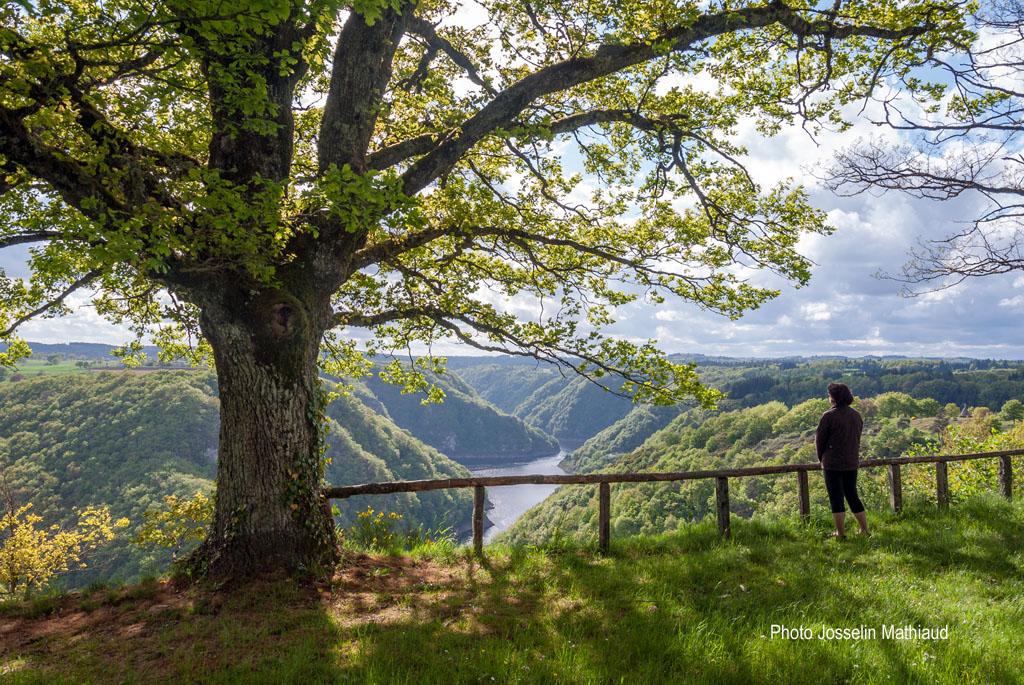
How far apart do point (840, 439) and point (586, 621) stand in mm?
5071

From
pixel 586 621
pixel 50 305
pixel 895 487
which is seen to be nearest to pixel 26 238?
pixel 50 305

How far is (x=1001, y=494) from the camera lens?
10.4m

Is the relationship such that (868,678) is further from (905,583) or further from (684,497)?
(684,497)

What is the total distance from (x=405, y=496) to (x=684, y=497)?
200 ft

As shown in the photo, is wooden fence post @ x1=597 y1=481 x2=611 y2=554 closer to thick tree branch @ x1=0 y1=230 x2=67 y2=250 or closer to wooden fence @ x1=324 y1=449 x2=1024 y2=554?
wooden fence @ x1=324 y1=449 x2=1024 y2=554

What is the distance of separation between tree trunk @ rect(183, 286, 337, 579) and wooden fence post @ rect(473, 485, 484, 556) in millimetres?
1946

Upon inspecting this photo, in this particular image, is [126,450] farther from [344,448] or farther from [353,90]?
[353,90]

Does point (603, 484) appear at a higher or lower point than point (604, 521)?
higher

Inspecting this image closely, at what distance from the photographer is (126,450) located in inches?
3578

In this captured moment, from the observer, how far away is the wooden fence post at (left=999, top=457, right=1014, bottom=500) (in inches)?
414


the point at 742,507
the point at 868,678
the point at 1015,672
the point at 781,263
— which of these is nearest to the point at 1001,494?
the point at 781,263

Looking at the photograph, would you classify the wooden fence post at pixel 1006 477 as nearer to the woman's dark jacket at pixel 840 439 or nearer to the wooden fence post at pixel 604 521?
the woman's dark jacket at pixel 840 439

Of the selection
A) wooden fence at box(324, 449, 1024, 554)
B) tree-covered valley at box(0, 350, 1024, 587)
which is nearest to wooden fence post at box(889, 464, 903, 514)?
wooden fence at box(324, 449, 1024, 554)

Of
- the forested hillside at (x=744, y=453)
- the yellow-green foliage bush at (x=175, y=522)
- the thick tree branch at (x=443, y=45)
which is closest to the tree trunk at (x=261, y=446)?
the yellow-green foliage bush at (x=175, y=522)
